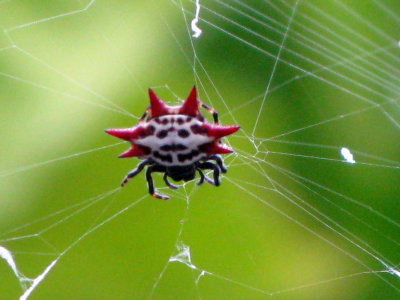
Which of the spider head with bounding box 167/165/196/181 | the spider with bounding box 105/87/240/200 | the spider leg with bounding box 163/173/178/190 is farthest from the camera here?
the spider leg with bounding box 163/173/178/190

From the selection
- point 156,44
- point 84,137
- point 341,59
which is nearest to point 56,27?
point 156,44

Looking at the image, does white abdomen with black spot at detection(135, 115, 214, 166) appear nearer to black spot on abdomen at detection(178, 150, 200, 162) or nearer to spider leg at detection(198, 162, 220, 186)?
black spot on abdomen at detection(178, 150, 200, 162)

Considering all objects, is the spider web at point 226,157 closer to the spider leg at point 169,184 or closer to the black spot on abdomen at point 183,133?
the spider leg at point 169,184

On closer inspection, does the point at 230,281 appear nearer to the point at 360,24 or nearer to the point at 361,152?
the point at 361,152

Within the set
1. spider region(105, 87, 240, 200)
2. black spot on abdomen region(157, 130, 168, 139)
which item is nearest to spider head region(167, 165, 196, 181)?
spider region(105, 87, 240, 200)

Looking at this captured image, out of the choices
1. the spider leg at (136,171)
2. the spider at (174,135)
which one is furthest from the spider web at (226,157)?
the spider at (174,135)
